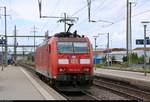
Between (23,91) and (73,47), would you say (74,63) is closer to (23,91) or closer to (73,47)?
(73,47)

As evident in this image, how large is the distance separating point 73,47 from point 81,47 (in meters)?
0.43

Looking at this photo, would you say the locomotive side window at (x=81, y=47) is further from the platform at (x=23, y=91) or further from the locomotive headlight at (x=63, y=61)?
the platform at (x=23, y=91)

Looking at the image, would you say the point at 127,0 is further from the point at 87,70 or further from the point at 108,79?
the point at 87,70

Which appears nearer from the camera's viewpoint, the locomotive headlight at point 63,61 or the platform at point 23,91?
the platform at point 23,91

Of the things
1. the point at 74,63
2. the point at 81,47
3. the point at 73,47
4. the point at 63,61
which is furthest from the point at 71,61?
the point at 81,47

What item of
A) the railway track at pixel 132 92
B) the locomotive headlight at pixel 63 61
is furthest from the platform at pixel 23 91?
the railway track at pixel 132 92

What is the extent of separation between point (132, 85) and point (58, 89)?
8.43 meters

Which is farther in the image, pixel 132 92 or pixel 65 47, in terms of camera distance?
pixel 132 92

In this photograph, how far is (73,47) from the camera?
23.7m

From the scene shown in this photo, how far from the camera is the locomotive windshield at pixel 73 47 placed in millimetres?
23484

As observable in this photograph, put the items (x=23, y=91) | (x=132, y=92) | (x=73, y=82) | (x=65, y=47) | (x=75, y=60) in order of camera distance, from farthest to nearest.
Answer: (x=132, y=92), (x=65, y=47), (x=75, y=60), (x=73, y=82), (x=23, y=91)

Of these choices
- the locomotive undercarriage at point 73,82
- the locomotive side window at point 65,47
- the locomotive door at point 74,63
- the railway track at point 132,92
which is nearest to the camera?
the railway track at point 132,92

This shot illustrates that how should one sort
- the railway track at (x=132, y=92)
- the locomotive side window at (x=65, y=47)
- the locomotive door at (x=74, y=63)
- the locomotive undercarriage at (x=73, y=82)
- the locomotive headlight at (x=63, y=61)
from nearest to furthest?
1. the railway track at (x=132, y=92)
2. the locomotive undercarriage at (x=73, y=82)
3. the locomotive door at (x=74, y=63)
4. the locomotive headlight at (x=63, y=61)
5. the locomotive side window at (x=65, y=47)

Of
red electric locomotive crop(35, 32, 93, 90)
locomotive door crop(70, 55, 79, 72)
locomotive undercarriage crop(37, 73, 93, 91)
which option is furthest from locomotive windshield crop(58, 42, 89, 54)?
locomotive undercarriage crop(37, 73, 93, 91)
